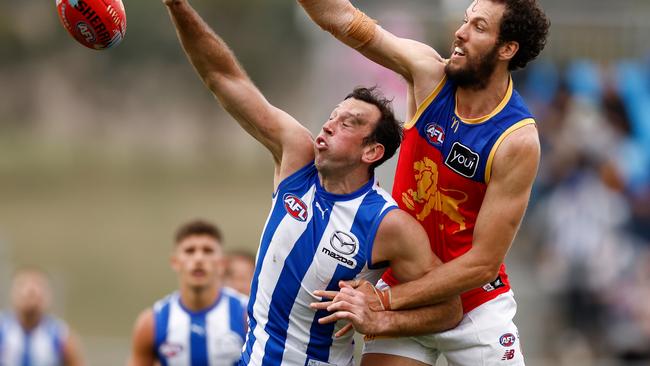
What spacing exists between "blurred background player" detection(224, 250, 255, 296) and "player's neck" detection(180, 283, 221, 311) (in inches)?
41.3

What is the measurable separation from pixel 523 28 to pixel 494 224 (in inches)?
41.5

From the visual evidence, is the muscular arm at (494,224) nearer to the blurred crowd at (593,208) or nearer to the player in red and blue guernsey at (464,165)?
the player in red and blue guernsey at (464,165)

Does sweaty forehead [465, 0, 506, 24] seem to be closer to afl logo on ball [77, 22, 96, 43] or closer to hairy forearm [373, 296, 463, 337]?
hairy forearm [373, 296, 463, 337]

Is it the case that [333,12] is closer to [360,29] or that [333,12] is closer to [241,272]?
[360,29]

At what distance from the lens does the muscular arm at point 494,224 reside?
607 cm

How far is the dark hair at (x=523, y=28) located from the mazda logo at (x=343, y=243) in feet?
4.17

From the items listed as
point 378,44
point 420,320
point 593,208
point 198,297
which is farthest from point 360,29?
point 593,208

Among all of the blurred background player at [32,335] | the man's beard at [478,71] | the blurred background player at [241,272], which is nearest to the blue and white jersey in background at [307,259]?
the man's beard at [478,71]

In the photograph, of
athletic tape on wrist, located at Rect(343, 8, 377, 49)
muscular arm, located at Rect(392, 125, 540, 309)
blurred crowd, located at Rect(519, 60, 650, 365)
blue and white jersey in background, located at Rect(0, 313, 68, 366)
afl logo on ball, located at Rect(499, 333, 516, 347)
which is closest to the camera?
muscular arm, located at Rect(392, 125, 540, 309)

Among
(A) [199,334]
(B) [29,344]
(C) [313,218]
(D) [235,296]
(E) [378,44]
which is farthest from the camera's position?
(B) [29,344]

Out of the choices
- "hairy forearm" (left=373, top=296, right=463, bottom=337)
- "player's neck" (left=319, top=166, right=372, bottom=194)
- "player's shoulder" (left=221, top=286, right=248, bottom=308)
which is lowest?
"hairy forearm" (left=373, top=296, right=463, bottom=337)

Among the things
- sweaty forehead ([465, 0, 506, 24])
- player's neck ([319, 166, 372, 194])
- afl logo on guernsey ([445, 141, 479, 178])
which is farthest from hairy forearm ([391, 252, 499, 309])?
sweaty forehead ([465, 0, 506, 24])

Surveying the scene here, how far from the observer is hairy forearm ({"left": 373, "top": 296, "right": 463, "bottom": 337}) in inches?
239

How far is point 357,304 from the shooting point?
19.7 feet
